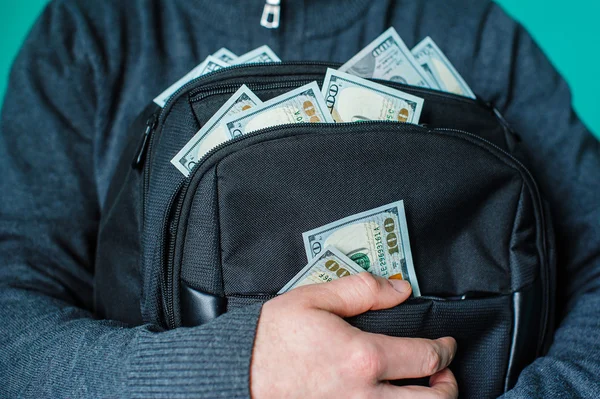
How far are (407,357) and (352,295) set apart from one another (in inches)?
3.9

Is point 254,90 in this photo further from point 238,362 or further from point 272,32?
point 238,362

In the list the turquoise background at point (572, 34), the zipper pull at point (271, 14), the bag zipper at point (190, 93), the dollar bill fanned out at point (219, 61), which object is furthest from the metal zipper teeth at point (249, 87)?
the turquoise background at point (572, 34)

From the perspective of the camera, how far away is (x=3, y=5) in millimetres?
1568

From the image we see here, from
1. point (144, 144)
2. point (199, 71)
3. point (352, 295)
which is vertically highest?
point (199, 71)

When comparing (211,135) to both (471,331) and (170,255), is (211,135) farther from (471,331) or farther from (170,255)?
(471,331)

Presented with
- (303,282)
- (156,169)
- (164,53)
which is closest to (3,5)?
(164,53)

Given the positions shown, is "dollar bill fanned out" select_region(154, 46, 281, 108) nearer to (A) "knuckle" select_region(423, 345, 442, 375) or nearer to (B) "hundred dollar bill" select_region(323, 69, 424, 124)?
(B) "hundred dollar bill" select_region(323, 69, 424, 124)

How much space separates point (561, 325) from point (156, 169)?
67 centimetres

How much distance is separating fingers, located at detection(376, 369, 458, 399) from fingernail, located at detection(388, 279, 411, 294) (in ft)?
0.38

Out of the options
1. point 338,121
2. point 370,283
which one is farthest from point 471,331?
point 338,121

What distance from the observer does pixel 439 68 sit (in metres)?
1.04

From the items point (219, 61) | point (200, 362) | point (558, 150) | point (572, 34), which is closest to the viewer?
point (200, 362)

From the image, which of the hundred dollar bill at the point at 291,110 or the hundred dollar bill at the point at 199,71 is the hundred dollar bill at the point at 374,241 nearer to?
the hundred dollar bill at the point at 291,110

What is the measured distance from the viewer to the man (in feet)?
2.22
